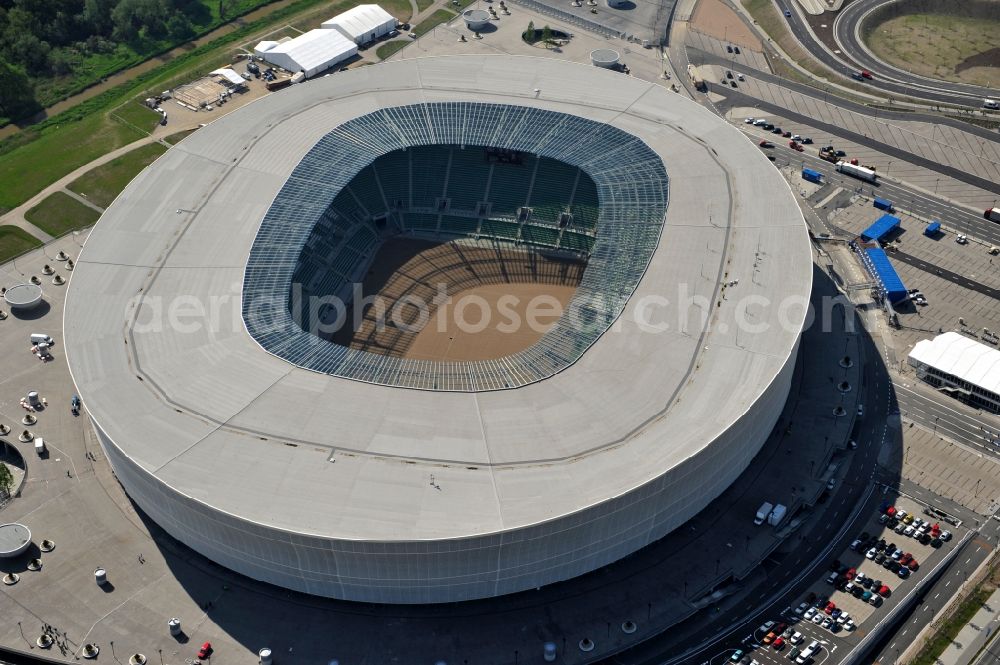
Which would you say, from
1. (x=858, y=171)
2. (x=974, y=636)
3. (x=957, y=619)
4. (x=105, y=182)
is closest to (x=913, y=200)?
(x=858, y=171)

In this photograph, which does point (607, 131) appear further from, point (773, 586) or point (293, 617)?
point (293, 617)

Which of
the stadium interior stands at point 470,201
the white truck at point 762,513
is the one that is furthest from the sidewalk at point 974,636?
the stadium interior stands at point 470,201

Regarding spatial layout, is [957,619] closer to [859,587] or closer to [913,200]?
[859,587]

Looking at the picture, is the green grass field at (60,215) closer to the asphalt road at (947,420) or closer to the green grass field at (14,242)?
the green grass field at (14,242)

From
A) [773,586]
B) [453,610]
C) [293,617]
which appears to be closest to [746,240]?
[773,586]

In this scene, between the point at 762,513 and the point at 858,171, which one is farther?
the point at 858,171

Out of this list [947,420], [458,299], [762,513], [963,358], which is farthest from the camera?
[458,299]
